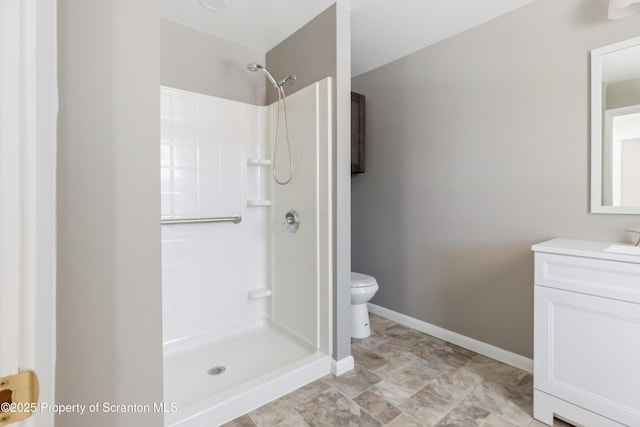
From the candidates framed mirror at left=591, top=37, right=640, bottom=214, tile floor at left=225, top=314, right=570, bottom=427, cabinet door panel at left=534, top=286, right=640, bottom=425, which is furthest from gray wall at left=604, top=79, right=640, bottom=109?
tile floor at left=225, top=314, right=570, bottom=427

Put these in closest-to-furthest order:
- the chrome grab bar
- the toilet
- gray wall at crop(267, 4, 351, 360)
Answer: gray wall at crop(267, 4, 351, 360)
the chrome grab bar
the toilet

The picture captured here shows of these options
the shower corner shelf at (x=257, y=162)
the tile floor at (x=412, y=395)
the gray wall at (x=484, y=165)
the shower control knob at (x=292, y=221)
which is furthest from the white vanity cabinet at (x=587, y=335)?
the shower corner shelf at (x=257, y=162)

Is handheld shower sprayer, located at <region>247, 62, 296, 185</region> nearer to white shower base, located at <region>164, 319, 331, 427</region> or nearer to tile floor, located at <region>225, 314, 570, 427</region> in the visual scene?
white shower base, located at <region>164, 319, 331, 427</region>

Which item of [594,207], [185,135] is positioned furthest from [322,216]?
[594,207]

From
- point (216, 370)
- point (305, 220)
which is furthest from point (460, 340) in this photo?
point (216, 370)

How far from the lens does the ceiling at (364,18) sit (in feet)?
6.16

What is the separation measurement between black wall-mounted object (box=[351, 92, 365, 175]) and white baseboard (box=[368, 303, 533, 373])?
1362 mm

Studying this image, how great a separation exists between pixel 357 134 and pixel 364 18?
90 cm

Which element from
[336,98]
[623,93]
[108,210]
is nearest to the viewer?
[108,210]

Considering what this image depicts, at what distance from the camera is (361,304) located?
2.37 metres

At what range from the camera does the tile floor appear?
1.48 metres

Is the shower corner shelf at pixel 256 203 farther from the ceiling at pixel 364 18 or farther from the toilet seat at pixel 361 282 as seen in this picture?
the ceiling at pixel 364 18

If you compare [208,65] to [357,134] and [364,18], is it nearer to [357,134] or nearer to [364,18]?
[364,18]

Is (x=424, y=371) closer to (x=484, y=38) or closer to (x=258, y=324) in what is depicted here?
(x=258, y=324)
